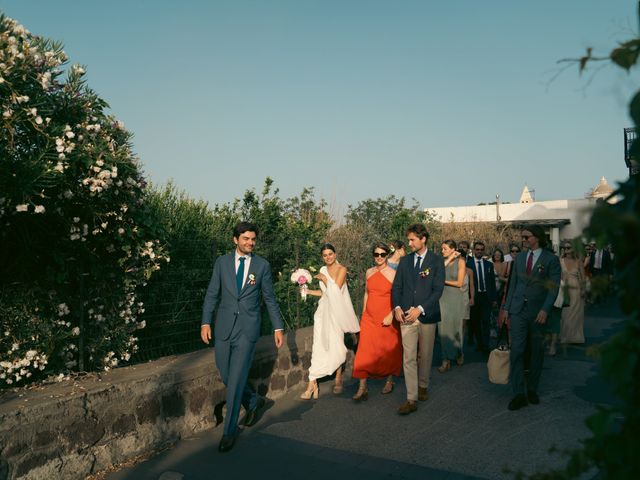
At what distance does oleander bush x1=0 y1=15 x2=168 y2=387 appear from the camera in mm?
4617

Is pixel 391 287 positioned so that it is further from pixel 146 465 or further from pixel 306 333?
pixel 146 465

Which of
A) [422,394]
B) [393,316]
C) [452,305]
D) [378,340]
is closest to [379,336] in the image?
[378,340]

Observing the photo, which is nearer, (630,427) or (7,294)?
(630,427)

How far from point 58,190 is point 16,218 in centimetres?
41

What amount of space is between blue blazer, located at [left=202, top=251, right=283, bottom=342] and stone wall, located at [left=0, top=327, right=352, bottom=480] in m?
0.68

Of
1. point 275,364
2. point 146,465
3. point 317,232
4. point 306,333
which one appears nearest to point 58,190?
point 146,465

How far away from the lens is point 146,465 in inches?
200

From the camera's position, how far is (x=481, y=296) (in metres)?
10.9

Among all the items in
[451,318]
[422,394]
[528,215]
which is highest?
[528,215]

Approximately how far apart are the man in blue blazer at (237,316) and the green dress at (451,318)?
4260 mm

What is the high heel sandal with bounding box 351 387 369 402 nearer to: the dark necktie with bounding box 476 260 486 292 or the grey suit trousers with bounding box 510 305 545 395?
the grey suit trousers with bounding box 510 305 545 395

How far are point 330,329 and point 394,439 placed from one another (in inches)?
93.8

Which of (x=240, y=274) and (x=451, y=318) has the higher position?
(x=240, y=274)

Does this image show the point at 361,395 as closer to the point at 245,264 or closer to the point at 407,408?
the point at 407,408
